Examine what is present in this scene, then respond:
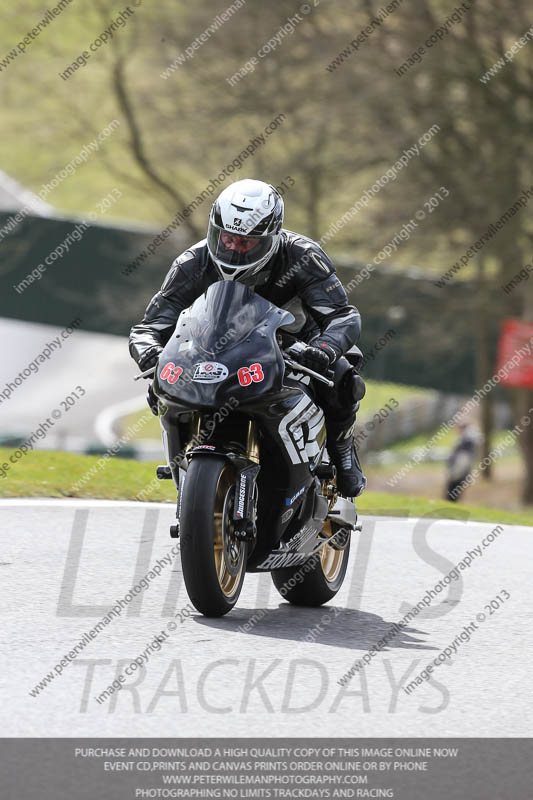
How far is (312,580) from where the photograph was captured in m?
6.96

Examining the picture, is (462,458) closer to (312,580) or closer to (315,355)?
(312,580)

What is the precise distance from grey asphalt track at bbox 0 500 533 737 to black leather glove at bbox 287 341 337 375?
1202mm

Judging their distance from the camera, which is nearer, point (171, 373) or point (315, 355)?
point (171, 373)

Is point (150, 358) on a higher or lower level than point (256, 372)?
lower

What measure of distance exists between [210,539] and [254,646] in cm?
48

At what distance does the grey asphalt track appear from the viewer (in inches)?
186

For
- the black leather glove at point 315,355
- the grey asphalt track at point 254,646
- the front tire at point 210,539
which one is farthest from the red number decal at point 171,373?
the grey asphalt track at point 254,646

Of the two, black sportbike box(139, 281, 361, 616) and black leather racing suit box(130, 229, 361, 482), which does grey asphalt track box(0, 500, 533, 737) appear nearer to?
black sportbike box(139, 281, 361, 616)

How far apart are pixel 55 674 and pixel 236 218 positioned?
2.26 metres

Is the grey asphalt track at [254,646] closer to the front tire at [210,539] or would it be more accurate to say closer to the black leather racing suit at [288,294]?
the front tire at [210,539]

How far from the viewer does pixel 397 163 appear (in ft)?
85.3

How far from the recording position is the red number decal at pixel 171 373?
20.1 ft

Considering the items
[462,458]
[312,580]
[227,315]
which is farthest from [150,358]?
[462,458]
